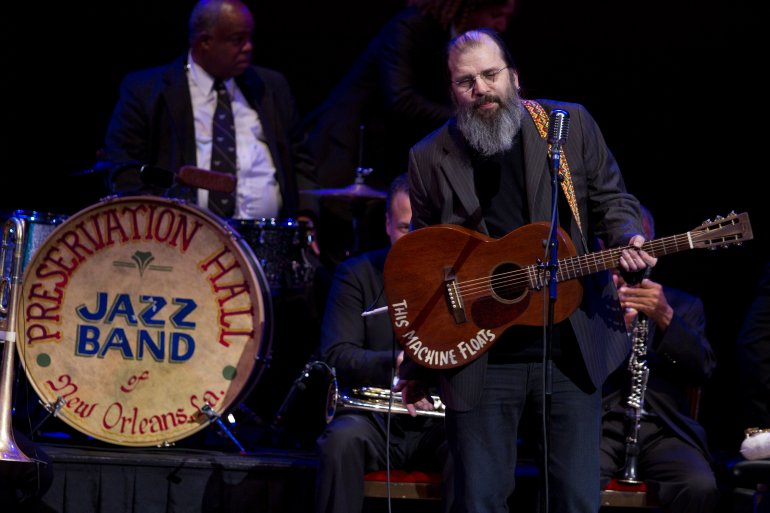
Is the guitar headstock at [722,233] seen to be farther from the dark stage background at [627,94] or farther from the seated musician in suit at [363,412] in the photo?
the dark stage background at [627,94]

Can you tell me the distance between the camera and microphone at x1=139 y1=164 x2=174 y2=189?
5.73 m

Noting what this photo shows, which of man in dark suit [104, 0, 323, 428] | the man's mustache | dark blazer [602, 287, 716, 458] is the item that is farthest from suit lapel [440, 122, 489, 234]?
man in dark suit [104, 0, 323, 428]

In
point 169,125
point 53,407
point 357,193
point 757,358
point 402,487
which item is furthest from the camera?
point 169,125

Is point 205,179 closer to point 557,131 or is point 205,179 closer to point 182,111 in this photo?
point 182,111

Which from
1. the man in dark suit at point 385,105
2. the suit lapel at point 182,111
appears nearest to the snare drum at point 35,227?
the suit lapel at point 182,111

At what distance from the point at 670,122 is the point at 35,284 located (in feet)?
13.2

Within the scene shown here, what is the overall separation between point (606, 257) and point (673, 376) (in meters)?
2.00

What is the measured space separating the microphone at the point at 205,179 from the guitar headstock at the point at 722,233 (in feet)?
9.87

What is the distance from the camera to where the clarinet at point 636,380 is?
16.7 feet

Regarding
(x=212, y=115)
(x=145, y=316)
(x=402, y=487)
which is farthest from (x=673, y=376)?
(x=212, y=115)

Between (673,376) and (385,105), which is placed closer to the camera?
(673,376)

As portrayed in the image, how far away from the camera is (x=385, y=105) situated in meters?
6.77

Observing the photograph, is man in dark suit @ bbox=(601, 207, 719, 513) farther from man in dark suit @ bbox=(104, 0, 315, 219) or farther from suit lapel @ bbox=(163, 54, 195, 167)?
suit lapel @ bbox=(163, 54, 195, 167)

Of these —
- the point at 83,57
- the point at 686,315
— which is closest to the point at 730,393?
the point at 686,315
